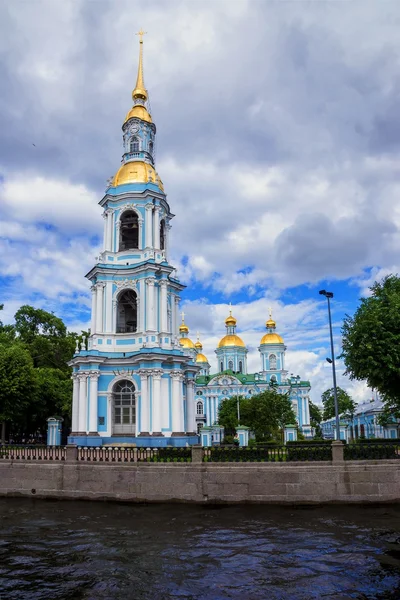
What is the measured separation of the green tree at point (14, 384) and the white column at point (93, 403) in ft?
16.2

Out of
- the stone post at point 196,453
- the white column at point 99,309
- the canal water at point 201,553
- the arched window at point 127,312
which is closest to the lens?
the canal water at point 201,553

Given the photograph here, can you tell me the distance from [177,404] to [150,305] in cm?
606

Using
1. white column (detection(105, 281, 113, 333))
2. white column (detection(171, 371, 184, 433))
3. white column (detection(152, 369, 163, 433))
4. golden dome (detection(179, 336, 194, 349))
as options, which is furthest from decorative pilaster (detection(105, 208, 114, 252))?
golden dome (detection(179, 336, 194, 349))

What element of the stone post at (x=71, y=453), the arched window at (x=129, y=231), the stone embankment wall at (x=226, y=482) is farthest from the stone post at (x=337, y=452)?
the arched window at (x=129, y=231)

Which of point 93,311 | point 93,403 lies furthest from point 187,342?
point 93,403

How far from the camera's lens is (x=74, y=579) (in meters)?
10.1

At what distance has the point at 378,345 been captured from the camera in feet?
71.5

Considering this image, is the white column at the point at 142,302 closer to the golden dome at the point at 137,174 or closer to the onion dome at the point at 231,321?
the golden dome at the point at 137,174

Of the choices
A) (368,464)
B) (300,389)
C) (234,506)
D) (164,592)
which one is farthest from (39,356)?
(300,389)

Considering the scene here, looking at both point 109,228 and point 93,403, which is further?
point 109,228

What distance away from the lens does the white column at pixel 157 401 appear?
27031 mm

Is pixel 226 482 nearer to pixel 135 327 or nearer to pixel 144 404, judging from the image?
pixel 144 404

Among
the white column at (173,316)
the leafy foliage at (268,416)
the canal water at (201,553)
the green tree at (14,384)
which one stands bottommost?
the canal water at (201,553)

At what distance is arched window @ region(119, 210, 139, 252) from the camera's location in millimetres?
32625
